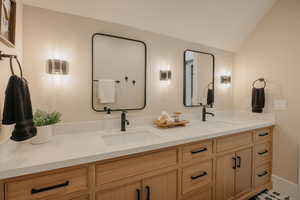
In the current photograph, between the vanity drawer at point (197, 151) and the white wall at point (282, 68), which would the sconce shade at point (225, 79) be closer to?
the white wall at point (282, 68)

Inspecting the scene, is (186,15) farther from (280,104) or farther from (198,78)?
(280,104)

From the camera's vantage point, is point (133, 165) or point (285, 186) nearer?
point (133, 165)

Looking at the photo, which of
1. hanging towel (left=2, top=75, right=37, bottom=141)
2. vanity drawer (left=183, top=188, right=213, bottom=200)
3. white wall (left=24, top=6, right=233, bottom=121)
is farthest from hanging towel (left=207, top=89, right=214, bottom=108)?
hanging towel (left=2, top=75, right=37, bottom=141)

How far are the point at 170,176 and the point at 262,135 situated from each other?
1472mm

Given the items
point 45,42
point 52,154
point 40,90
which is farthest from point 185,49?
point 52,154

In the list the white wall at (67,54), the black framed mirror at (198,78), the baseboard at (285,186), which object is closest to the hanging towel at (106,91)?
the white wall at (67,54)

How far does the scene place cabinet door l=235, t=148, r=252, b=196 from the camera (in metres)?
1.68

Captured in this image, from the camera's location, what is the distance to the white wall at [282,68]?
1.88 meters

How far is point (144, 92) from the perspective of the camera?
1794 mm

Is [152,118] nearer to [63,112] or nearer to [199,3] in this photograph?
[63,112]

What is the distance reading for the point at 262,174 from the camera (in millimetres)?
1982

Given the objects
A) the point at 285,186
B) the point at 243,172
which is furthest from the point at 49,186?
the point at 285,186

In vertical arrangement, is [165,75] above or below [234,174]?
above

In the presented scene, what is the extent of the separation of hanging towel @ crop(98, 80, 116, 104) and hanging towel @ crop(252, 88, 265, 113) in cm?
196
